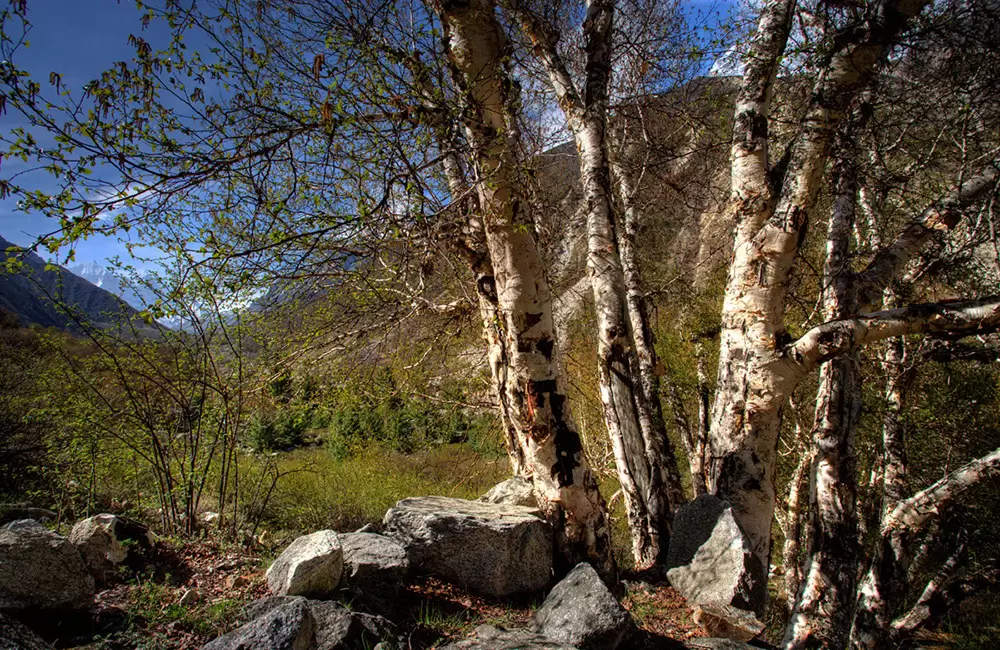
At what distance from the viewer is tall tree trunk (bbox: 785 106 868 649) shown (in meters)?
3.16

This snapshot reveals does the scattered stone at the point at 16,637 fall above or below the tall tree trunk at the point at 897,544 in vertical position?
above

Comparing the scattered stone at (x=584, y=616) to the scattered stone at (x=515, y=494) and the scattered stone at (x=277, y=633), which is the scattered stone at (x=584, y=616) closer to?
the scattered stone at (x=515, y=494)

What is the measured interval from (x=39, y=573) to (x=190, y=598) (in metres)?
0.73

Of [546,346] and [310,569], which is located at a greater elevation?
[546,346]

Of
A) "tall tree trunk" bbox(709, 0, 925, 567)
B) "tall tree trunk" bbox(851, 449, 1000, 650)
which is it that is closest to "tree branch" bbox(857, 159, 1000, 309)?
"tall tree trunk" bbox(709, 0, 925, 567)

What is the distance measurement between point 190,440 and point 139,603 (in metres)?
2.17

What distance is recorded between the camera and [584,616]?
2.52 meters

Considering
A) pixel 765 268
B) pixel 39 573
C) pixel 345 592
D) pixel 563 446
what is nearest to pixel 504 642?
pixel 345 592

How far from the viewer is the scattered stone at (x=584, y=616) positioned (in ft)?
8.01

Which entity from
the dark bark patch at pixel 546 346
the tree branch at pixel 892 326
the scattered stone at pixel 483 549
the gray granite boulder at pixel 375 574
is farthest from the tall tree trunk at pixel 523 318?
the tree branch at pixel 892 326

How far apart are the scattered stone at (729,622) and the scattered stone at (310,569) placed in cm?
221

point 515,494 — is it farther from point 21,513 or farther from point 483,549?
point 21,513

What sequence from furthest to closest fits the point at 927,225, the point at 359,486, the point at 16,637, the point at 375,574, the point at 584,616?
1. the point at 359,486
2. the point at 927,225
3. the point at 375,574
4. the point at 584,616
5. the point at 16,637

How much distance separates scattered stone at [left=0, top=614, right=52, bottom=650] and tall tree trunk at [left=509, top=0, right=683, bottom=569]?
11.5 feet
